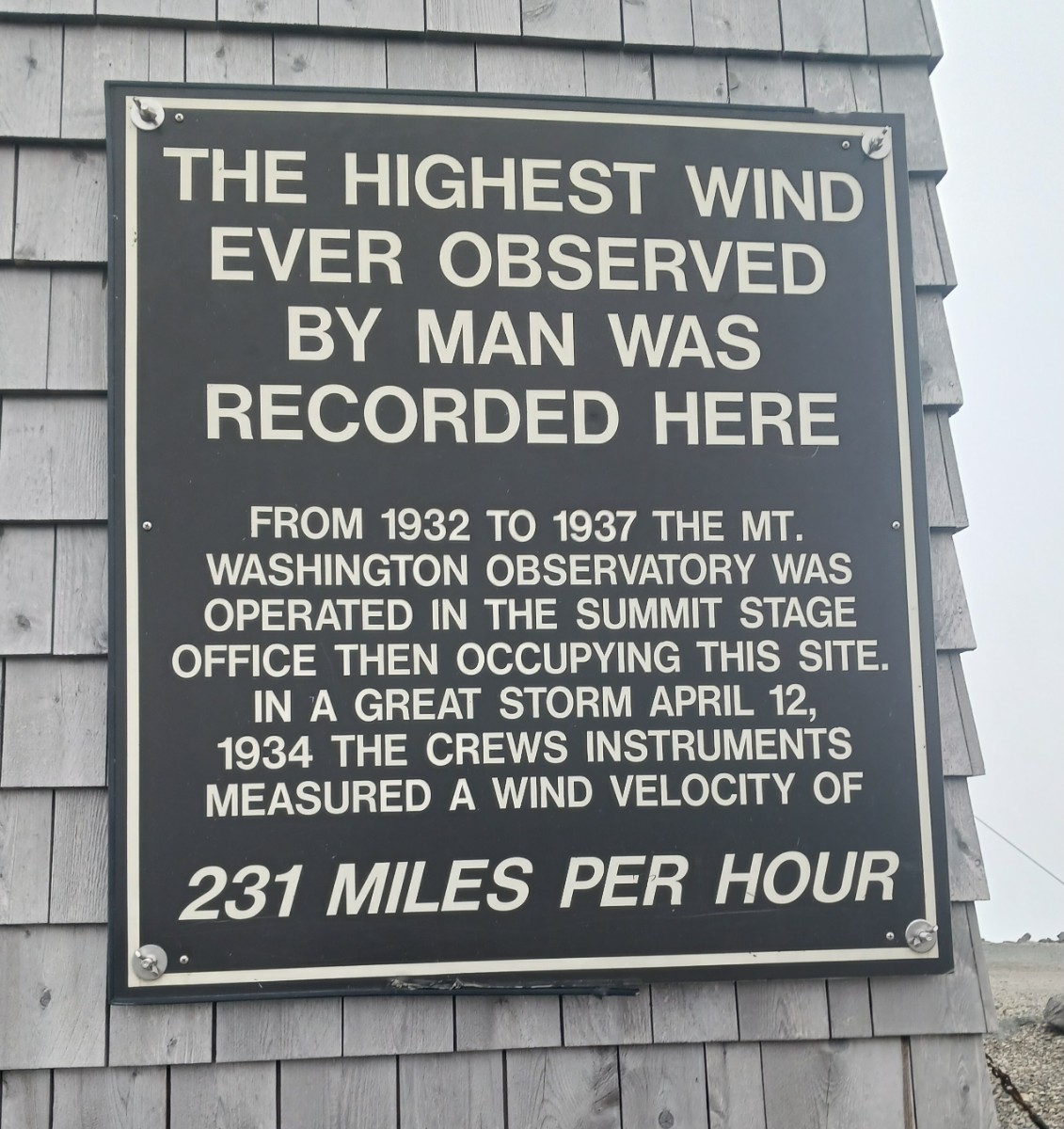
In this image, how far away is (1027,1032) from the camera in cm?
315

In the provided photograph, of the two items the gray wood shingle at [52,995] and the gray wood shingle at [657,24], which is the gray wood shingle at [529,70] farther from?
the gray wood shingle at [52,995]

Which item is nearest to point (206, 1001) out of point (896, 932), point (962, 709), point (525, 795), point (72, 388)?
point (525, 795)

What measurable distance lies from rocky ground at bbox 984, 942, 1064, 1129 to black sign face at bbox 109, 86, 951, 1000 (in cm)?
142

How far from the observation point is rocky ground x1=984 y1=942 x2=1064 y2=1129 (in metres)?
2.67

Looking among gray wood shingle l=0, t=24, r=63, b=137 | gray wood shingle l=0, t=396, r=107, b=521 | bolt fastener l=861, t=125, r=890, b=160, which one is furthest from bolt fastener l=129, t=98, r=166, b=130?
bolt fastener l=861, t=125, r=890, b=160

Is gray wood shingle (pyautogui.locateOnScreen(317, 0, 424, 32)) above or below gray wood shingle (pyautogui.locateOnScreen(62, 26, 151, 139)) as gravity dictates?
above

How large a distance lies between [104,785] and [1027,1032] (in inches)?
113

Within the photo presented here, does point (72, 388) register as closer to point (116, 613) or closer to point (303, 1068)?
point (116, 613)

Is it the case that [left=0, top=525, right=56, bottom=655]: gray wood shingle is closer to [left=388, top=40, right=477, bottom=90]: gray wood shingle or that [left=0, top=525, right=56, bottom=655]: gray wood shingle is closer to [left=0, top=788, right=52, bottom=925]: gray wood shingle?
[left=0, top=788, right=52, bottom=925]: gray wood shingle

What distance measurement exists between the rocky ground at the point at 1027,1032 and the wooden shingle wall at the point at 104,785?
1.24 metres

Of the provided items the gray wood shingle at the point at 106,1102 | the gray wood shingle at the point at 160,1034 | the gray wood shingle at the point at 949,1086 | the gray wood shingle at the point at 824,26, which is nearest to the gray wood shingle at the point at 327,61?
the gray wood shingle at the point at 824,26

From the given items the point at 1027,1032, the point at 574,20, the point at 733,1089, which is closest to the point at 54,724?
the point at 733,1089

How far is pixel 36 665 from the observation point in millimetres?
1596

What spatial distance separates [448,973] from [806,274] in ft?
4.12
